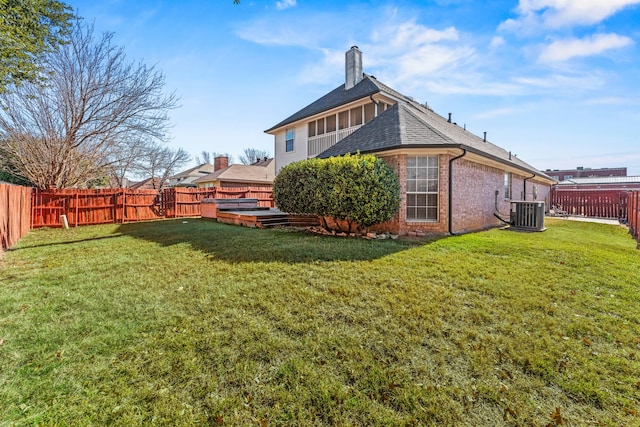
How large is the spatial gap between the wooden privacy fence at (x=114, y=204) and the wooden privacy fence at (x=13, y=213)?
1370 mm

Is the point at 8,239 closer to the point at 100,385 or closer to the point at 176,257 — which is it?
the point at 176,257

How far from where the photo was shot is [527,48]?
8.81m

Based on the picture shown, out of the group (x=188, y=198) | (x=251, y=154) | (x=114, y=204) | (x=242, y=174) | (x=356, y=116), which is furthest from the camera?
(x=251, y=154)

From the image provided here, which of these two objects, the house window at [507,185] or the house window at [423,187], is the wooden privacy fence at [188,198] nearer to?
the house window at [423,187]

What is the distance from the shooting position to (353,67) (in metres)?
15.3

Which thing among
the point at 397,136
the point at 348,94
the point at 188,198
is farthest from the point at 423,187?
the point at 188,198

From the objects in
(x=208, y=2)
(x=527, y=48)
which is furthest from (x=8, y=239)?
(x=527, y=48)

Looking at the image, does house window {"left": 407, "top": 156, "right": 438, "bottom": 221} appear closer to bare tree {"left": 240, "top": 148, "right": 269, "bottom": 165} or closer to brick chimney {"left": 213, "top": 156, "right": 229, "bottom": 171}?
brick chimney {"left": 213, "top": 156, "right": 229, "bottom": 171}

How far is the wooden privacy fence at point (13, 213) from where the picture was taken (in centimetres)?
764

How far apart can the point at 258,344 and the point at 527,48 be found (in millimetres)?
11123

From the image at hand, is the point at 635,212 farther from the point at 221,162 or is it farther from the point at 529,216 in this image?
the point at 221,162

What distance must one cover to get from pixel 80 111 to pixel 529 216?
18807 millimetres

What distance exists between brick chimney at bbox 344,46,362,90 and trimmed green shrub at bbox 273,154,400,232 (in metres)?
8.63

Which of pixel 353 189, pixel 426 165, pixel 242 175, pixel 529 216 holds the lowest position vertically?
pixel 529 216
